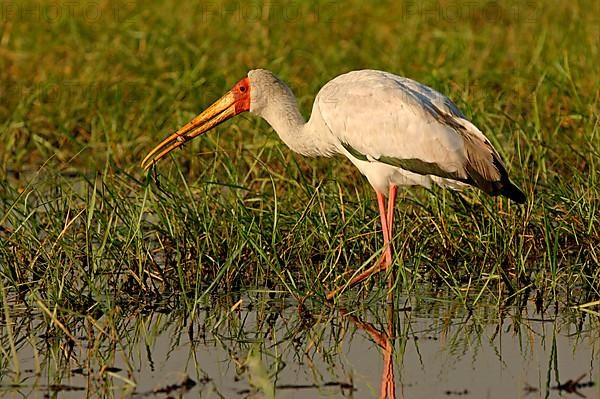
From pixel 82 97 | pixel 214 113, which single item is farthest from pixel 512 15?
pixel 214 113

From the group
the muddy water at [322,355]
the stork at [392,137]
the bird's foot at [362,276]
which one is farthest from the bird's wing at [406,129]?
the muddy water at [322,355]

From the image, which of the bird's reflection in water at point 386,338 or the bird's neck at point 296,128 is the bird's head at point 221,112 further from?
the bird's reflection in water at point 386,338

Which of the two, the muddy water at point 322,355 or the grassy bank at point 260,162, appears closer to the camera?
the muddy water at point 322,355

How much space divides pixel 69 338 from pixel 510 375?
188 cm

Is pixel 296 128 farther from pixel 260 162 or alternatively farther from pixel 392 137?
pixel 392 137

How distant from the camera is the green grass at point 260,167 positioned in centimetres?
663

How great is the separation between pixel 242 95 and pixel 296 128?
0.40 m

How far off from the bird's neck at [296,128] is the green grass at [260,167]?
21 centimetres

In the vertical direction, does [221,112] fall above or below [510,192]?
above

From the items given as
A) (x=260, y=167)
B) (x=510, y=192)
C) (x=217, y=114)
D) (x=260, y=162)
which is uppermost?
(x=217, y=114)

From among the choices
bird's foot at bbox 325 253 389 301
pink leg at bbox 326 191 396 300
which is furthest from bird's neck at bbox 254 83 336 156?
bird's foot at bbox 325 253 389 301

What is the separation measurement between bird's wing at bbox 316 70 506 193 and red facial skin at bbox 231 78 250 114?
21.2 inches

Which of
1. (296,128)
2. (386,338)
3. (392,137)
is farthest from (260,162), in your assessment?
(386,338)

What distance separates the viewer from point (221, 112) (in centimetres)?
776
